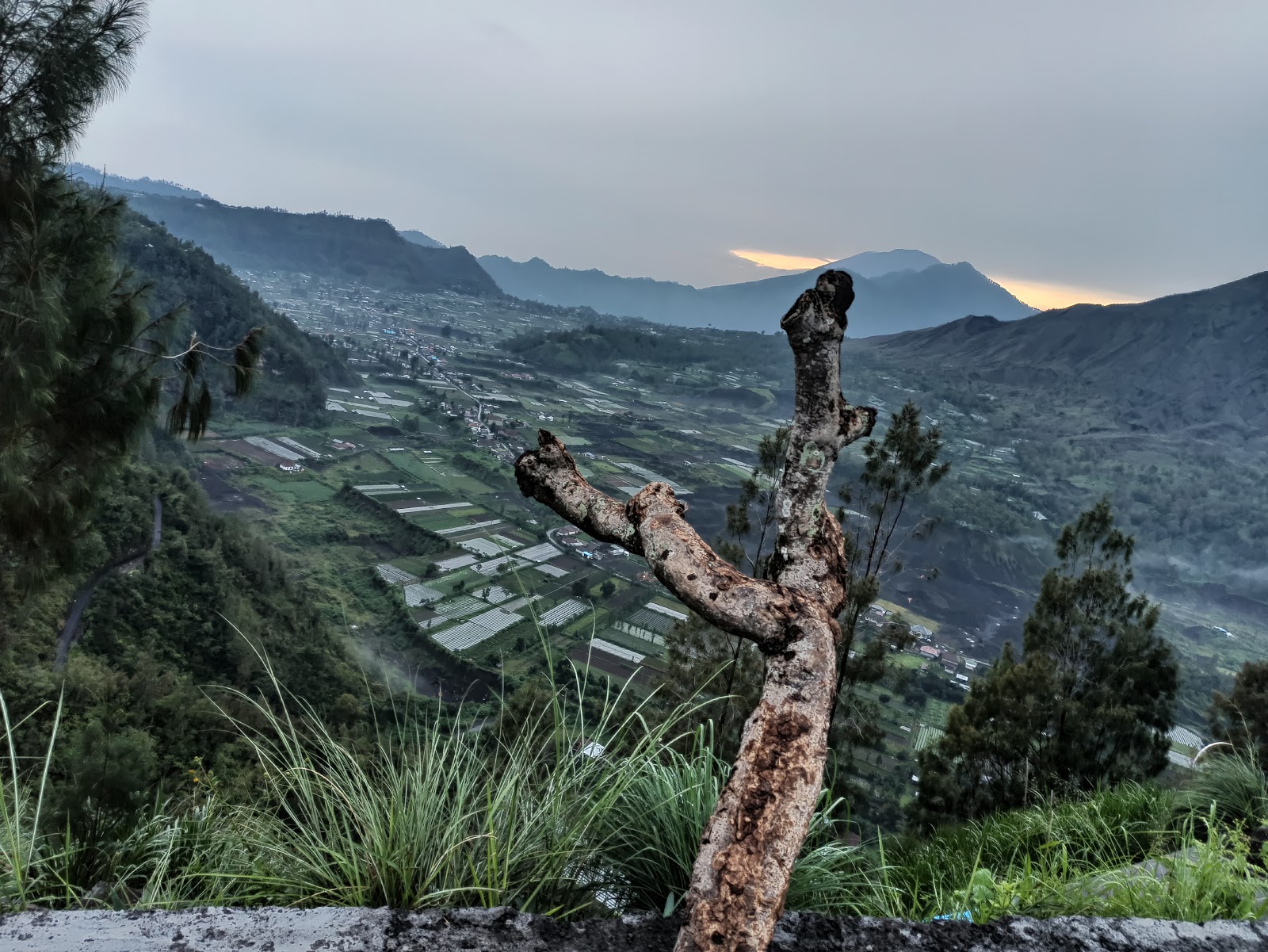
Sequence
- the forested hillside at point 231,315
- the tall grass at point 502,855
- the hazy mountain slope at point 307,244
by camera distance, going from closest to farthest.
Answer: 1. the tall grass at point 502,855
2. the forested hillside at point 231,315
3. the hazy mountain slope at point 307,244

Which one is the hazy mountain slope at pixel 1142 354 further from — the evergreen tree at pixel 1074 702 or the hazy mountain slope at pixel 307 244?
the hazy mountain slope at pixel 307 244

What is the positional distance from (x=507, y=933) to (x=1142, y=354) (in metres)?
102

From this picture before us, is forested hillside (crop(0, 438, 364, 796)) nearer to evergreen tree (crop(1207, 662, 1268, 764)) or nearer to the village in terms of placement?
the village

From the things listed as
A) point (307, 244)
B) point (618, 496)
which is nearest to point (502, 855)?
point (618, 496)

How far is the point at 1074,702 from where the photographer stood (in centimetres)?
791

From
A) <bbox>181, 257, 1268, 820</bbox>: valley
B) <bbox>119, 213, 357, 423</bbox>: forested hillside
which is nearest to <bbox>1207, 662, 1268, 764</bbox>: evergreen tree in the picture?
<bbox>181, 257, 1268, 820</bbox>: valley

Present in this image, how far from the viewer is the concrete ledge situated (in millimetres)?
1008

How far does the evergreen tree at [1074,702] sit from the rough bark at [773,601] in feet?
23.4

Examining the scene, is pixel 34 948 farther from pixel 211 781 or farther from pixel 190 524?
pixel 190 524

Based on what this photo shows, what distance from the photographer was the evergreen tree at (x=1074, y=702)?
762cm

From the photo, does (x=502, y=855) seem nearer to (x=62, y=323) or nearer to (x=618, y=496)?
(x=62, y=323)

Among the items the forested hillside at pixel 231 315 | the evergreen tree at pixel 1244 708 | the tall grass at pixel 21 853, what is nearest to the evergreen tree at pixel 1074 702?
the evergreen tree at pixel 1244 708

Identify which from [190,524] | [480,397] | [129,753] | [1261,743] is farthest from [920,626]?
[480,397]

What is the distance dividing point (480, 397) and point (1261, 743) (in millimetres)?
50790
